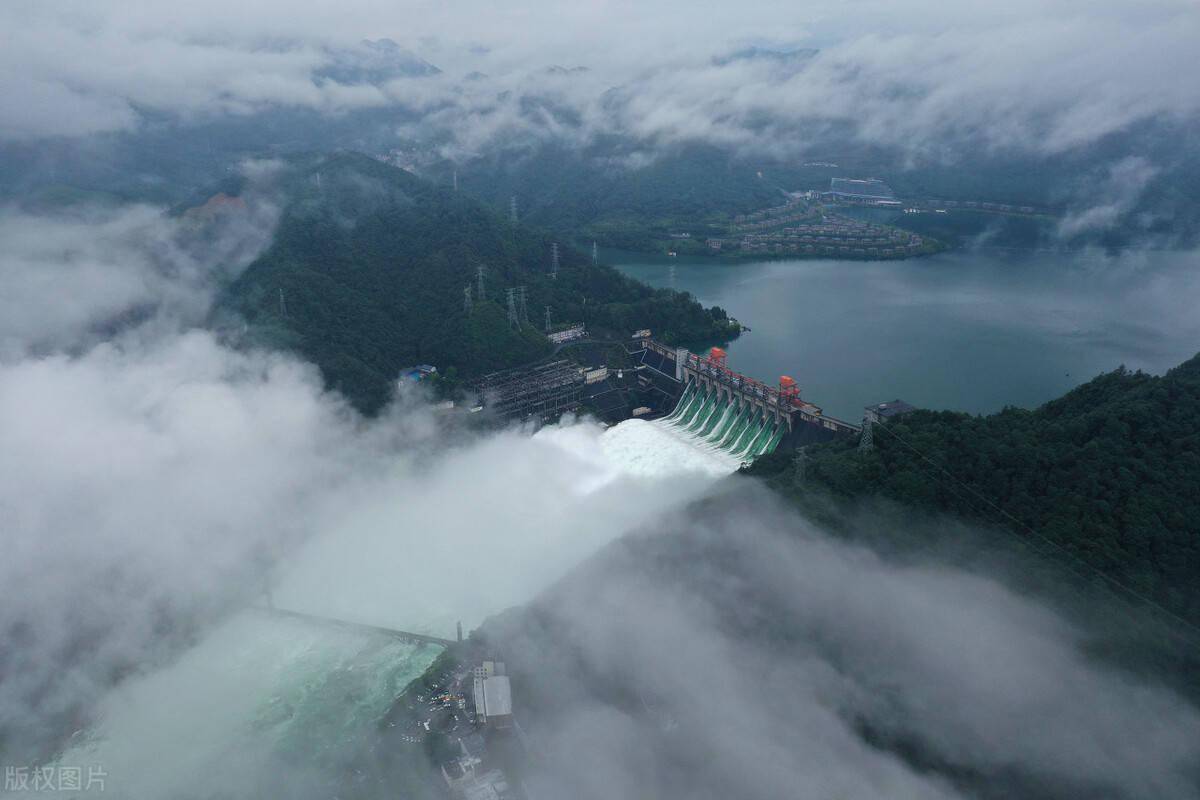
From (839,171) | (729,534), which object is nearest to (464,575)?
(729,534)

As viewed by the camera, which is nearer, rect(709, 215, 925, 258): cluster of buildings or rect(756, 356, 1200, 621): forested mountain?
rect(756, 356, 1200, 621): forested mountain

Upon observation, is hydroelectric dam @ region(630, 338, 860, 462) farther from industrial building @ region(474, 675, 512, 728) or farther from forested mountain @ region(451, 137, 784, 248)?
forested mountain @ region(451, 137, 784, 248)

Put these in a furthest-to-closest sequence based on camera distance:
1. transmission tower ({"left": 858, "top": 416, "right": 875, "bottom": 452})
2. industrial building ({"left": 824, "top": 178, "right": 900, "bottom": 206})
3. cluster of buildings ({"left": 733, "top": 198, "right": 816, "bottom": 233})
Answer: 1. industrial building ({"left": 824, "top": 178, "right": 900, "bottom": 206})
2. cluster of buildings ({"left": 733, "top": 198, "right": 816, "bottom": 233})
3. transmission tower ({"left": 858, "top": 416, "right": 875, "bottom": 452})

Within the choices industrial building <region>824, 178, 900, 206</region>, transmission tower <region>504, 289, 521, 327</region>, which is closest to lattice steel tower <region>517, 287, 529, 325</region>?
transmission tower <region>504, 289, 521, 327</region>

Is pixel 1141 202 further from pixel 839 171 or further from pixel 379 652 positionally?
pixel 379 652

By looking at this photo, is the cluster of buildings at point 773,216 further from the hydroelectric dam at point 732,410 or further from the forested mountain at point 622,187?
the hydroelectric dam at point 732,410

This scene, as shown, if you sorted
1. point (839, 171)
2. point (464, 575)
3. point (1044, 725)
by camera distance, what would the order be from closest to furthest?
1. point (1044, 725)
2. point (464, 575)
3. point (839, 171)
